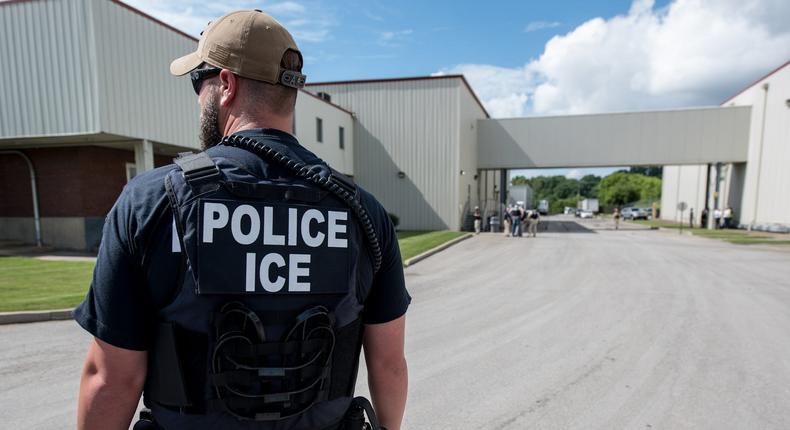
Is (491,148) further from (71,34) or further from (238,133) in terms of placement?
(238,133)

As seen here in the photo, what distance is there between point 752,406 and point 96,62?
14.5 metres

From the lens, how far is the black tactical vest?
3.94 feet

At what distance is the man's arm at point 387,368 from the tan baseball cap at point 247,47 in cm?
99

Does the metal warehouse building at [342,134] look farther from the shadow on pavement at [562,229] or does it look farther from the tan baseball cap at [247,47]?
the tan baseball cap at [247,47]

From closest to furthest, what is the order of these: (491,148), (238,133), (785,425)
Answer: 1. (238,133)
2. (785,425)
3. (491,148)

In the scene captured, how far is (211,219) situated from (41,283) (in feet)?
32.2

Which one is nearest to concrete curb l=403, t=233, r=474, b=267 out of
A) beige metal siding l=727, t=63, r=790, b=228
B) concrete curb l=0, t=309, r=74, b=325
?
concrete curb l=0, t=309, r=74, b=325

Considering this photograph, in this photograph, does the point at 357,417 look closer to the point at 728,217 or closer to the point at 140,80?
the point at 140,80

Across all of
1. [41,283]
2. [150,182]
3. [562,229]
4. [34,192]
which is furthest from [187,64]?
[562,229]

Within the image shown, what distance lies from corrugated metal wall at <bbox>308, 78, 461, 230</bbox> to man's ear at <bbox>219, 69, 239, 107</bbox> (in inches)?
884

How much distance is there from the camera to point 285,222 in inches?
50.4

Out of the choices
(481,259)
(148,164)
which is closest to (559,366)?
(481,259)

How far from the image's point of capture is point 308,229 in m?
1.32

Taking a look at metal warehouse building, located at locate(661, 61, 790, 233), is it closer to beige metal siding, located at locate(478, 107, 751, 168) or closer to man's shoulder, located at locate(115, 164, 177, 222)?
beige metal siding, located at locate(478, 107, 751, 168)
